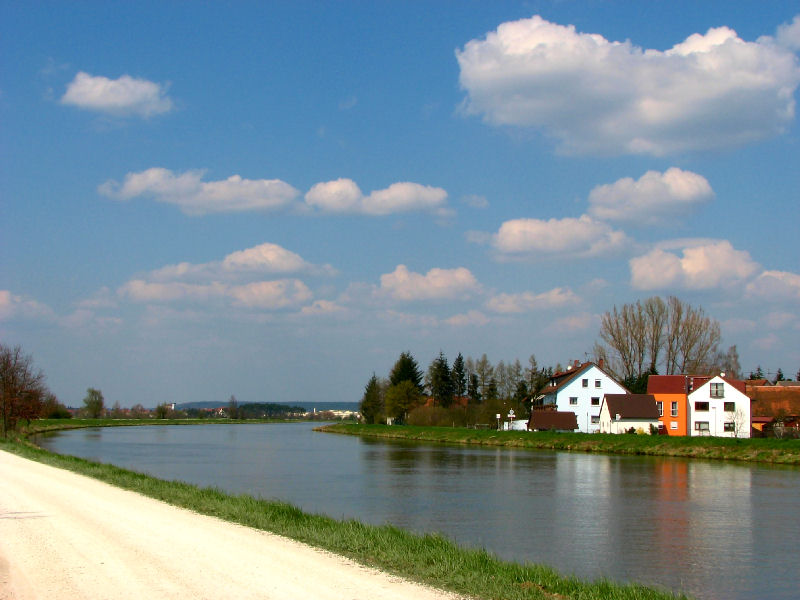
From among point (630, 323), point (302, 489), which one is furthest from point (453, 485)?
point (630, 323)

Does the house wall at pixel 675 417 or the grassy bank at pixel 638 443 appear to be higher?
the house wall at pixel 675 417

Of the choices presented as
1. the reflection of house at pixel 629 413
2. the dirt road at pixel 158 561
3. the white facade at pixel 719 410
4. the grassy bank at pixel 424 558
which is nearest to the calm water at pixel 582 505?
the grassy bank at pixel 424 558

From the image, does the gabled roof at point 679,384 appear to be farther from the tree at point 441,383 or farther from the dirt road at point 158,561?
the dirt road at point 158,561

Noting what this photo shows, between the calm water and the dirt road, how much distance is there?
4.93 m

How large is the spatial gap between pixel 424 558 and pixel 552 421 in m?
56.6

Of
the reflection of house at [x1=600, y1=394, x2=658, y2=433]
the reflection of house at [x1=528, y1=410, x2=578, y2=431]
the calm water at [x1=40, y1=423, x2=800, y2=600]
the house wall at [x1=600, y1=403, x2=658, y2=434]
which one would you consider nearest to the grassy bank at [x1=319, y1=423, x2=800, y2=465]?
the reflection of house at [x1=528, y1=410, x2=578, y2=431]

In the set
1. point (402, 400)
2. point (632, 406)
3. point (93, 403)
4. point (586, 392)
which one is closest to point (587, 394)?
point (586, 392)

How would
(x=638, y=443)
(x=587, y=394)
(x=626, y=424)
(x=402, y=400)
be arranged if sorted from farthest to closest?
(x=402, y=400) < (x=587, y=394) < (x=626, y=424) < (x=638, y=443)

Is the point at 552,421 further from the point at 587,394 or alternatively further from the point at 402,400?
the point at 402,400

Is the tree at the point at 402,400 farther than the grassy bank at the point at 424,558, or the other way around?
the tree at the point at 402,400

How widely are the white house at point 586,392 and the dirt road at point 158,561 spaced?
184 ft

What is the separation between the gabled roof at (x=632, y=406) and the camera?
6250 centimetres

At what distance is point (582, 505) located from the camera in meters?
23.9

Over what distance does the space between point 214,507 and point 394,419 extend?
7744cm
